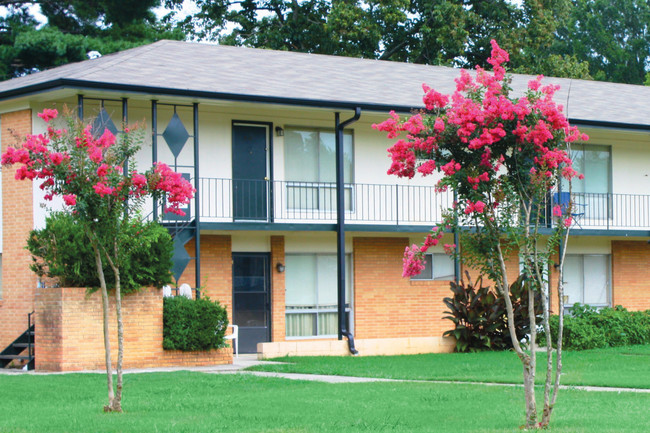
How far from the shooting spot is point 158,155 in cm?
2100

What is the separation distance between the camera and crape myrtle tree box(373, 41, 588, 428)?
10.3 m

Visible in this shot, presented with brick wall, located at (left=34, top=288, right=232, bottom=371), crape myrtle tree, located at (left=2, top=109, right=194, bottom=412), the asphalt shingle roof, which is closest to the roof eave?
the asphalt shingle roof

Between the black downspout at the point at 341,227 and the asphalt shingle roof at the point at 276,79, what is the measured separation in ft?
1.88

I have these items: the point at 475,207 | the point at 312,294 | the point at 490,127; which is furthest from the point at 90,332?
the point at 490,127

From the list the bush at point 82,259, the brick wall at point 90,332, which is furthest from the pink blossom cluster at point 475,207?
the brick wall at point 90,332

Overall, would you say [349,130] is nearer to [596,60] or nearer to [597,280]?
[597,280]

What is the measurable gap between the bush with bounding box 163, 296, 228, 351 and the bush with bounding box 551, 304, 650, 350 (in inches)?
292

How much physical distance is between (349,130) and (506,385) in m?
9.94

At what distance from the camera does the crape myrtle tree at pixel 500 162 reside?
10336 mm

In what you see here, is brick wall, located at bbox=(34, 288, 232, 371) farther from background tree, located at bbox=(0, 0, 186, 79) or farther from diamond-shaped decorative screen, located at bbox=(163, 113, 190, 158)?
background tree, located at bbox=(0, 0, 186, 79)

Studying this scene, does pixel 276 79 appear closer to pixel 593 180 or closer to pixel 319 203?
pixel 319 203

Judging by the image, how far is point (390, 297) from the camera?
23406 millimetres

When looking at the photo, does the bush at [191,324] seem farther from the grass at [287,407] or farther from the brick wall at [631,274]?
the brick wall at [631,274]

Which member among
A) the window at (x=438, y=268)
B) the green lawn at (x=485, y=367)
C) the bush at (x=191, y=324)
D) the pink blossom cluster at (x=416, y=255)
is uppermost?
the pink blossom cluster at (x=416, y=255)
